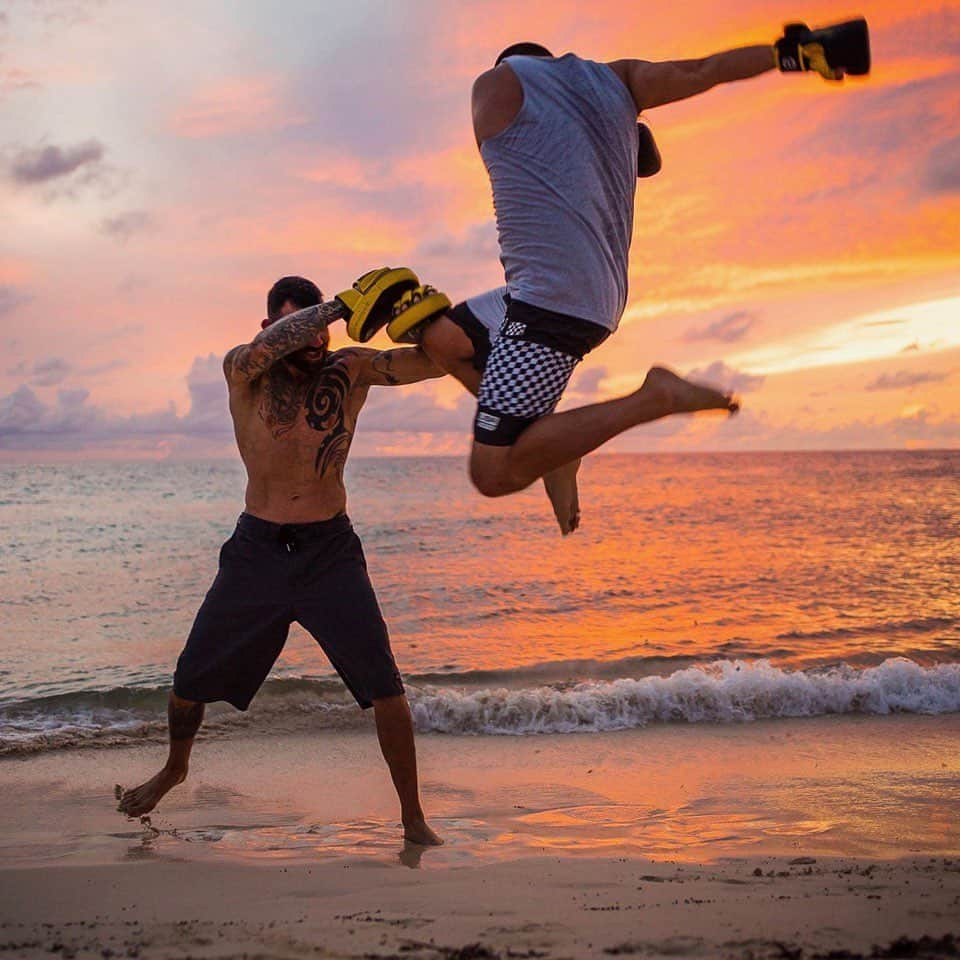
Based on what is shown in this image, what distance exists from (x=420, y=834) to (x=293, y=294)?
265 cm

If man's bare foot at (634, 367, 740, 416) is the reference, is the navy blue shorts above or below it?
below

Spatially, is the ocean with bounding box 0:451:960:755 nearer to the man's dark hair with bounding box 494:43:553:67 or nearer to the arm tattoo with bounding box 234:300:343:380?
the arm tattoo with bounding box 234:300:343:380

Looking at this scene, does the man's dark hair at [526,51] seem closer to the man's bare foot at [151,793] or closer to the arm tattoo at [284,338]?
the arm tattoo at [284,338]

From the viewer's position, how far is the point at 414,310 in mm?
3973

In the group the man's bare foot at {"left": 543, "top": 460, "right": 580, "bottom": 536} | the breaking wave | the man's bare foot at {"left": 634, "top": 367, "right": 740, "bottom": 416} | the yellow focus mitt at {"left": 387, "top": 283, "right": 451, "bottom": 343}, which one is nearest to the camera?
the man's bare foot at {"left": 634, "top": 367, "right": 740, "bottom": 416}

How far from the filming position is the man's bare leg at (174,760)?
526 centimetres

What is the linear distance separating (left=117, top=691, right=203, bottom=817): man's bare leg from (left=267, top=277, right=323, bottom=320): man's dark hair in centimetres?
196

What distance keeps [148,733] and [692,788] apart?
4.18m

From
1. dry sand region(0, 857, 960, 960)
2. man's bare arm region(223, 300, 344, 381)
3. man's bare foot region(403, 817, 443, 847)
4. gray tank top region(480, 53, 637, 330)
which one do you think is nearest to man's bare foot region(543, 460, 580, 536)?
gray tank top region(480, 53, 637, 330)

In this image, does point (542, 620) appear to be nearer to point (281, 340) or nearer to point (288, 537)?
point (288, 537)

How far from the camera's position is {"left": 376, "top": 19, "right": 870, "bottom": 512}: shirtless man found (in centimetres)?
A: 364

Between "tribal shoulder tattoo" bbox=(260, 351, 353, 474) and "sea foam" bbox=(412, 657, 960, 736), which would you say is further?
"sea foam" bbox=(412, 657, 960, 736)

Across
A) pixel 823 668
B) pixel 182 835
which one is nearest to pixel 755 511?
pixel 823 668

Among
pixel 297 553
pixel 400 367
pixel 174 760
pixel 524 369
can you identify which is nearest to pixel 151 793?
pixel 174 760
